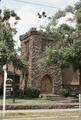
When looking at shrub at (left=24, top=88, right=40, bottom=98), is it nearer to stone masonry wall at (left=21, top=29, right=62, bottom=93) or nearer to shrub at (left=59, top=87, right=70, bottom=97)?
stone masonry wall at (left=21, top=29, right=62, bottom=93)

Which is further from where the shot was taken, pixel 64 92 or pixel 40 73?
pixel 40 73

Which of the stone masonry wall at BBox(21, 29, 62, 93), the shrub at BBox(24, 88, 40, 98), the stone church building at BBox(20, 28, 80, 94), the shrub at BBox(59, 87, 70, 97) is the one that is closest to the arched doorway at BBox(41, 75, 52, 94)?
the stone church building at BBox(20, 28, 80, 94)

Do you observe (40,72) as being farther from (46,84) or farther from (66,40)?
(66,40)


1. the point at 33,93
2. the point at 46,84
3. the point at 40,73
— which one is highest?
the point at 40,73

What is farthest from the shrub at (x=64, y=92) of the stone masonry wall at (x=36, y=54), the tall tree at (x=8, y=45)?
the tall tree at (x=8, y=45)

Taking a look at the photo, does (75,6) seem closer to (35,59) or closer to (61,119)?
(35,59)

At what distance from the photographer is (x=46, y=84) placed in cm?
5241

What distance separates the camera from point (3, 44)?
44125 millimetres

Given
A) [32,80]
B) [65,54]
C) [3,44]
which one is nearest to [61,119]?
[65,54]

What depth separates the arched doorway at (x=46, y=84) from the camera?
2050 inches

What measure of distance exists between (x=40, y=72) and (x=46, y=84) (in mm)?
2193

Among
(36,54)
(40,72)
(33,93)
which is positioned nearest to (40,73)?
(40,72)

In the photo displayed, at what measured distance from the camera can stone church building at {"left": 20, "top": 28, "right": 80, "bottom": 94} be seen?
50.8 m

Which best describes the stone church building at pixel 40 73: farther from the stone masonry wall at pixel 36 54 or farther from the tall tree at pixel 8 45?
the tall tree at pixel 8 45
